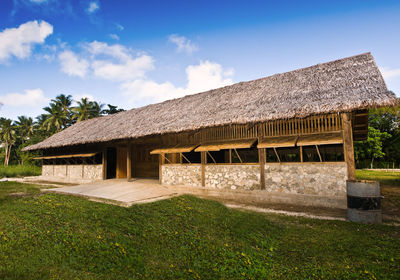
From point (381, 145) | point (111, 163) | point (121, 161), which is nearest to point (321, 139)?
point (121, 161)

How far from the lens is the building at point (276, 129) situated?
20.5ft

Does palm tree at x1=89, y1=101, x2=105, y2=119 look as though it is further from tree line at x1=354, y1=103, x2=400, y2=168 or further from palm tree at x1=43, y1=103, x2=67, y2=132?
tree line at x1=354, y1=103, x2=400, y2=168

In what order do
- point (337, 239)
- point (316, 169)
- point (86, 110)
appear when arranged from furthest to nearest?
1. point (86, 110)
2. point (316, 169)
3. point (337, 239)

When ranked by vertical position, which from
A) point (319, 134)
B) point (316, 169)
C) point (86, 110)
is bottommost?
point (316, 169)

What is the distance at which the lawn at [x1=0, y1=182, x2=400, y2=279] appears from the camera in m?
2.89

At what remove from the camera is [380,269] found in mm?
2900

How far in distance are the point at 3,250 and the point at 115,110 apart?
31.9 meters

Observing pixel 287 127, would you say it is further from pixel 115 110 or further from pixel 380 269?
pixel 115 110

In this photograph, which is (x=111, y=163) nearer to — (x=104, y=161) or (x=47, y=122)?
(x=104, y=161)

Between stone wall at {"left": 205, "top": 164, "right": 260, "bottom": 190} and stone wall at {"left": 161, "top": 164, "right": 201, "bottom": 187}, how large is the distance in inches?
18.6

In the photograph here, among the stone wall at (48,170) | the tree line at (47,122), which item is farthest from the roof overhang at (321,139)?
the tree line at (47,122)

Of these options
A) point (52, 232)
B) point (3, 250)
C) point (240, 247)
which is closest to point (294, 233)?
point (240, 247)

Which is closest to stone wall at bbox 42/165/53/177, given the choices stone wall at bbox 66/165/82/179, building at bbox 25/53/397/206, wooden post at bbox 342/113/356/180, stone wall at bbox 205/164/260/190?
stone wall at bbox 66/165/82/179

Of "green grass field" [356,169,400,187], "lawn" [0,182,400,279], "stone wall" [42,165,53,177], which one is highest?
"stone wall" [42,165,53,177]
